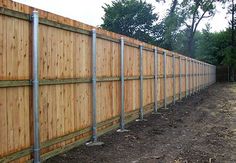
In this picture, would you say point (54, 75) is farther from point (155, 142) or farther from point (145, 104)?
point (145, 104)

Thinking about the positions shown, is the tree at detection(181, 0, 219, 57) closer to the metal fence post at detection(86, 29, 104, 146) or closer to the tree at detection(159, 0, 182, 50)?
the tree at detection(159, 0, 182, 50)

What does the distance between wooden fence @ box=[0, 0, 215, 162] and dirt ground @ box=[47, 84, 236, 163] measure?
14.9 inches

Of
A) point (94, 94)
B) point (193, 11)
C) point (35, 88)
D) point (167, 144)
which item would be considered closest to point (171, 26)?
point (193, 11)

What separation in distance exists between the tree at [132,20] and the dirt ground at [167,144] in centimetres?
3577

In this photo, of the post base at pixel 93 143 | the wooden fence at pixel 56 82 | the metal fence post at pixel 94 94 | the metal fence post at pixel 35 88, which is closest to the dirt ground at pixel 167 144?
the post base at pixel 93 143

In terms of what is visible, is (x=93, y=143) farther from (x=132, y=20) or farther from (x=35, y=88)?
(x=132, y=20)

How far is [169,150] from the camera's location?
282 inches

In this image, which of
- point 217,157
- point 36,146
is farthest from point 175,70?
point 36,146

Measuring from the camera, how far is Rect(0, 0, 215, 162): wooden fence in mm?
5047

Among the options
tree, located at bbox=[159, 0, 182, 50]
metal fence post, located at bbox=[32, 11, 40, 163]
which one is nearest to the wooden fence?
metal fence post, located at bbox=[32, 11, 40, 163]

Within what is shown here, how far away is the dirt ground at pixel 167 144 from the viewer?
255 inches

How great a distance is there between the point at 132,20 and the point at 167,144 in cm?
4031

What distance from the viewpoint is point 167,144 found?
7.79 metres

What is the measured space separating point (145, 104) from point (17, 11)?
735cm
